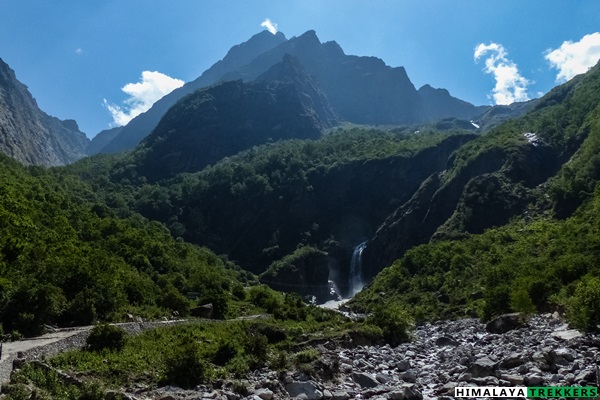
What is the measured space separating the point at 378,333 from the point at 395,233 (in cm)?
11088

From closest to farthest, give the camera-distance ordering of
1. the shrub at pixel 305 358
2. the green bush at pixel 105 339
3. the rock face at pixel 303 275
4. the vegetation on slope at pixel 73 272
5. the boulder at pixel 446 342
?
the green bush at pixel 105 339 → the shrub at pixel 305 358 → the vegetation on slope at pixel 73 272 → the boulder at pixel 446 342 → the rock face at pixel 303 275

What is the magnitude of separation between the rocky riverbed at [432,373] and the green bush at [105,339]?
7.23m

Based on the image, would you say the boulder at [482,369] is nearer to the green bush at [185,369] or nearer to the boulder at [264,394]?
the boulder at [264,394]

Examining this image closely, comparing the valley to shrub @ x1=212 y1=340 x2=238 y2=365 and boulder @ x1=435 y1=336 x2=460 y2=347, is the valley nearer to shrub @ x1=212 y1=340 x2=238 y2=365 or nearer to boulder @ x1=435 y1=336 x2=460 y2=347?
shrub @ x1=212 y1=340 x2=238 y2=365

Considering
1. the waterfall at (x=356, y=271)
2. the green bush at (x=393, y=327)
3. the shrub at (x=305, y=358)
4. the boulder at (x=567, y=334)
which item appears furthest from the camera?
the waterfall at (x=356, y=271)

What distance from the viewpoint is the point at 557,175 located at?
133375 millimetres

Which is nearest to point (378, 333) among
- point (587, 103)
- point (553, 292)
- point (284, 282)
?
point (553, 292)

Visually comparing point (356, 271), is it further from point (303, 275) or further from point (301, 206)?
point (301, 206)

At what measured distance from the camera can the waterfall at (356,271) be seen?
14988cm

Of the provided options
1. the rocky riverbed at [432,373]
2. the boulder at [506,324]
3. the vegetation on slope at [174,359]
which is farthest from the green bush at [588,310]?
the vegetation on slope at [174,359]

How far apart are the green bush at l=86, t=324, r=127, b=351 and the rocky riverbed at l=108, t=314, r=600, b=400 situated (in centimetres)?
723

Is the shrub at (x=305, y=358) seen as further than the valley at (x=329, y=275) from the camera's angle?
Yes

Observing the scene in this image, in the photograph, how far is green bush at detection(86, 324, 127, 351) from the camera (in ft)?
94.3

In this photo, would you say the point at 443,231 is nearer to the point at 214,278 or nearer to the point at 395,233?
the point at 395,233
